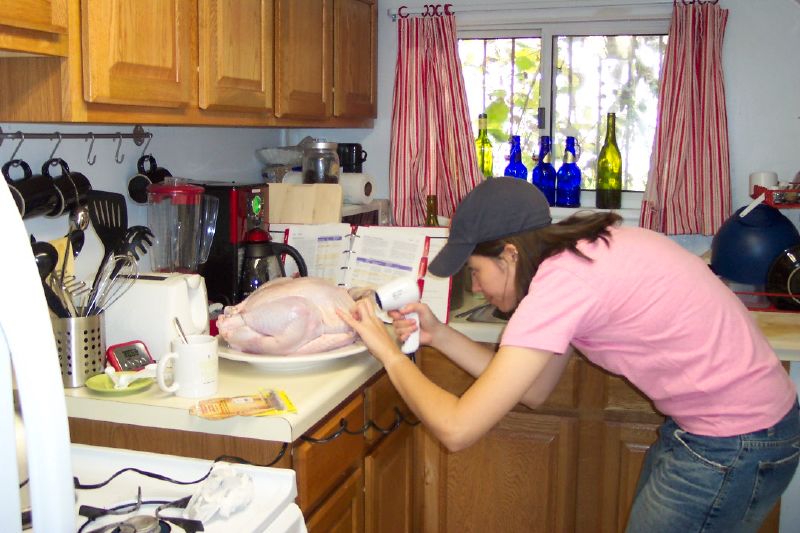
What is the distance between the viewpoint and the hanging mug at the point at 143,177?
232 cm

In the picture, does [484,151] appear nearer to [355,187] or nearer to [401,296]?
[355,187]

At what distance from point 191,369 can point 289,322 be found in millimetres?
271

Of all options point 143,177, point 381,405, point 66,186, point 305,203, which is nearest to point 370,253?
point 305,203

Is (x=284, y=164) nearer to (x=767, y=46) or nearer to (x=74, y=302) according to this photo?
(x=74, y=302)

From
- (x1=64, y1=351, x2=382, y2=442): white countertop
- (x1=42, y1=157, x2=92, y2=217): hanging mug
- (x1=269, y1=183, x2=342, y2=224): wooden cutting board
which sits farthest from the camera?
(x1=269, y1=183, x2=342, y2=224): wooden cutting board

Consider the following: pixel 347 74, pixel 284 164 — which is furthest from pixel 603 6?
pixel 284 164

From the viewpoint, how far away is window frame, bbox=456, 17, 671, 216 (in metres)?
3.12

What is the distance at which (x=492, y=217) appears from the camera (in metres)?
1.59

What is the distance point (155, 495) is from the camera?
47.9 inches

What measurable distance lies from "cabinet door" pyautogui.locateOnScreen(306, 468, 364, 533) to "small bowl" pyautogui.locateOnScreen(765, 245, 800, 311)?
1.37 meters

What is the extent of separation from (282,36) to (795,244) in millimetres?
1624

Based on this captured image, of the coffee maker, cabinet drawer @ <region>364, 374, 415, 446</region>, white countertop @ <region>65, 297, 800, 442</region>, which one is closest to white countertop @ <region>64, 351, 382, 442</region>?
white countertop @ <region>65, 297, 800, 442</region>

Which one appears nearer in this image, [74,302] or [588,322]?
[588,322]

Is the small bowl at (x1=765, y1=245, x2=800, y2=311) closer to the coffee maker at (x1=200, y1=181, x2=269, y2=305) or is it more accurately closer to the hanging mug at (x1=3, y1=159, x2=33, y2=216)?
the coffee maker at (x1=200, y1=181, x2=269, y2=305)
